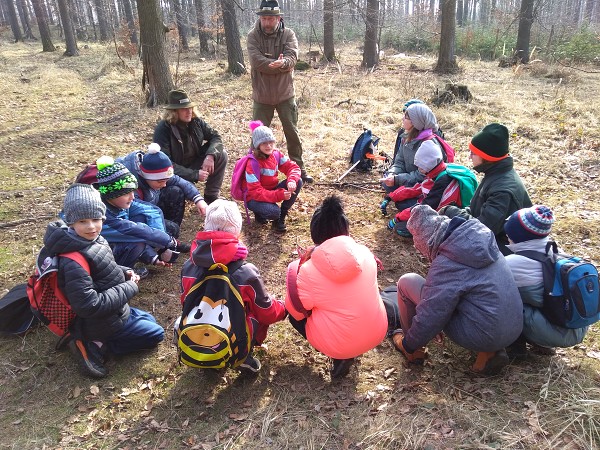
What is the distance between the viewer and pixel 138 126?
30.2ft

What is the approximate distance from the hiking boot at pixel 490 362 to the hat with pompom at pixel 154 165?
11.7 ft

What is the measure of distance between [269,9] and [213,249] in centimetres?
454

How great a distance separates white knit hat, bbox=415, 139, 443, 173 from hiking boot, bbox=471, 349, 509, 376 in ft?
7.74

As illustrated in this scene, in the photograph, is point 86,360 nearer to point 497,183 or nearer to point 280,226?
point 280,226

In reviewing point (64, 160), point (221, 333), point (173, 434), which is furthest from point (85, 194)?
point (64, 160)

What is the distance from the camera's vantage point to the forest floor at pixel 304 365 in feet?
8.95

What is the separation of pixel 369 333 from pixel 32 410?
2490mm

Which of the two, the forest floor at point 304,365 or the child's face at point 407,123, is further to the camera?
the child's face at point 407,123

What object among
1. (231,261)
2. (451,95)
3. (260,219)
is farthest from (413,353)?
(451,95)

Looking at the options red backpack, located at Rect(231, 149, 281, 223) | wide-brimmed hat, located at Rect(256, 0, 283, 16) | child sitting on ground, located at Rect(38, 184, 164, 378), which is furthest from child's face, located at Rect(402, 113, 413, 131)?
child sitting on ground, located at Rect(38, 184, 164, 378)

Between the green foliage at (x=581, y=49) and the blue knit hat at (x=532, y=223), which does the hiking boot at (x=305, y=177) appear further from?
the green foliage at (x=581, y=49)

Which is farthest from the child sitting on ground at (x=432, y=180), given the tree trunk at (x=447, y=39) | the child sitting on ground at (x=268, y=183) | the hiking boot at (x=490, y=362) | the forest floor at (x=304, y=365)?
the tree trunk at (x=447, y=39)

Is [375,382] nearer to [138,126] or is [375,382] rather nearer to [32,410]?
[32,410]

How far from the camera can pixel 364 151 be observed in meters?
7.15
